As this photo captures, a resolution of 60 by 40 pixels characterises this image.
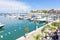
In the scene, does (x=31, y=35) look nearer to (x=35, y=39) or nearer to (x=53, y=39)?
(x=35, y=39)

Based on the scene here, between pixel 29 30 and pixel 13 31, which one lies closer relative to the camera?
pixel 13 31

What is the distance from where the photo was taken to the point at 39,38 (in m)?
9.28

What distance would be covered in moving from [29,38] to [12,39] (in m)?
2.56

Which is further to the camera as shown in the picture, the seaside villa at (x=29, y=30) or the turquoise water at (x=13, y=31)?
the turquoise water at (x=13, y=31)

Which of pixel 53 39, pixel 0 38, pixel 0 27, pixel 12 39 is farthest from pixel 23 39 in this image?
pixel 0 27

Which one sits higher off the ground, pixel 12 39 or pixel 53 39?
pixel 53 39

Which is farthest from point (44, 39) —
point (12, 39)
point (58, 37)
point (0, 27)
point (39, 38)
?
point (0, 27)

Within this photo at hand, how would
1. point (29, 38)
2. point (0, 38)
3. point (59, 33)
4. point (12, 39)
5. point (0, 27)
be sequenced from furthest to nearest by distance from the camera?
1. point (0, 27)
2. point (0, 38)
3. point (12, 39)
4. point (29, 38)
5. point (59, 33)

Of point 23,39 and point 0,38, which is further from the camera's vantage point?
point 0,38

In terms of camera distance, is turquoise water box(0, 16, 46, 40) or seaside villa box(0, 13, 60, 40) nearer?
seaside villa box(0, 13, 60, 40)

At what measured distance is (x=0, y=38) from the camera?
13.1m

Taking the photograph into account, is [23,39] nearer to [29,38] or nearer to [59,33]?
[29,38]

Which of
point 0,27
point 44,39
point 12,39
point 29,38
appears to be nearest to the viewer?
point 44,39

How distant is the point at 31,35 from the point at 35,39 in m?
0.86
